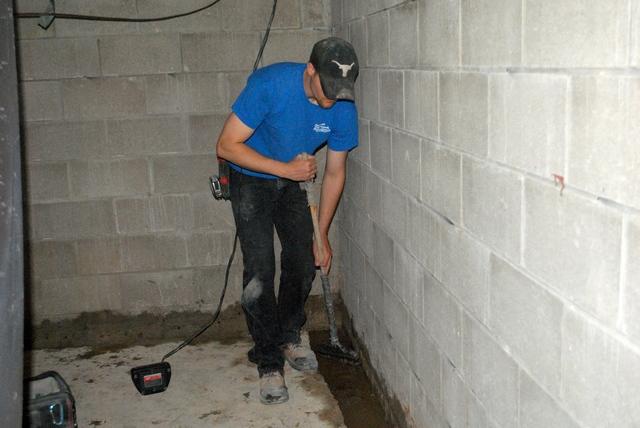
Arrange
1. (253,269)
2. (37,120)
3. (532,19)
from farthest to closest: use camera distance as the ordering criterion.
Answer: (37,120)
(253,269)
(532,19)

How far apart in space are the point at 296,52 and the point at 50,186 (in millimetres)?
1487

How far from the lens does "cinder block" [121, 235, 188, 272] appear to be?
12.4 feet

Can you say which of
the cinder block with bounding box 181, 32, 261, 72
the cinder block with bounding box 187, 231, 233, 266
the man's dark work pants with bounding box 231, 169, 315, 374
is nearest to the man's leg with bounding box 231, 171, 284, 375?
the man's dark work pants with bounding box 231, 169, 315, 374

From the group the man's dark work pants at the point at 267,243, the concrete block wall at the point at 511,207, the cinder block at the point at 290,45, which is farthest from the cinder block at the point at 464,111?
the cinder block at the point at 290,45

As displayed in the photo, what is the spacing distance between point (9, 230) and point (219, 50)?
8.81 ft

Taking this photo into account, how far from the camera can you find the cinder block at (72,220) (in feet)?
12.1

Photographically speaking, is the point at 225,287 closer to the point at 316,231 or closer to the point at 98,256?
the point at 98,256

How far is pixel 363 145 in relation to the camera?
3.13 meters

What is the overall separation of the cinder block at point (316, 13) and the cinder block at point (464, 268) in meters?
1.92

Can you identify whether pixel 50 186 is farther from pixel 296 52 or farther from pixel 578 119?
pixel 578 119

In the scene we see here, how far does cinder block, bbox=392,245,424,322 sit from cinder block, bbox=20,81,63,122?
2.02 m

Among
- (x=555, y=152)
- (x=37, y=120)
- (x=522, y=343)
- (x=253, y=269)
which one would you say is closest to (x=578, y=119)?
(x=555, y=152)

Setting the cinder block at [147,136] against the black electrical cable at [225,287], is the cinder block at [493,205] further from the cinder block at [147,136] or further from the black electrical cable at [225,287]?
the cinder block at [147,136]

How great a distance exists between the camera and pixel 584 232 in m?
1.24
